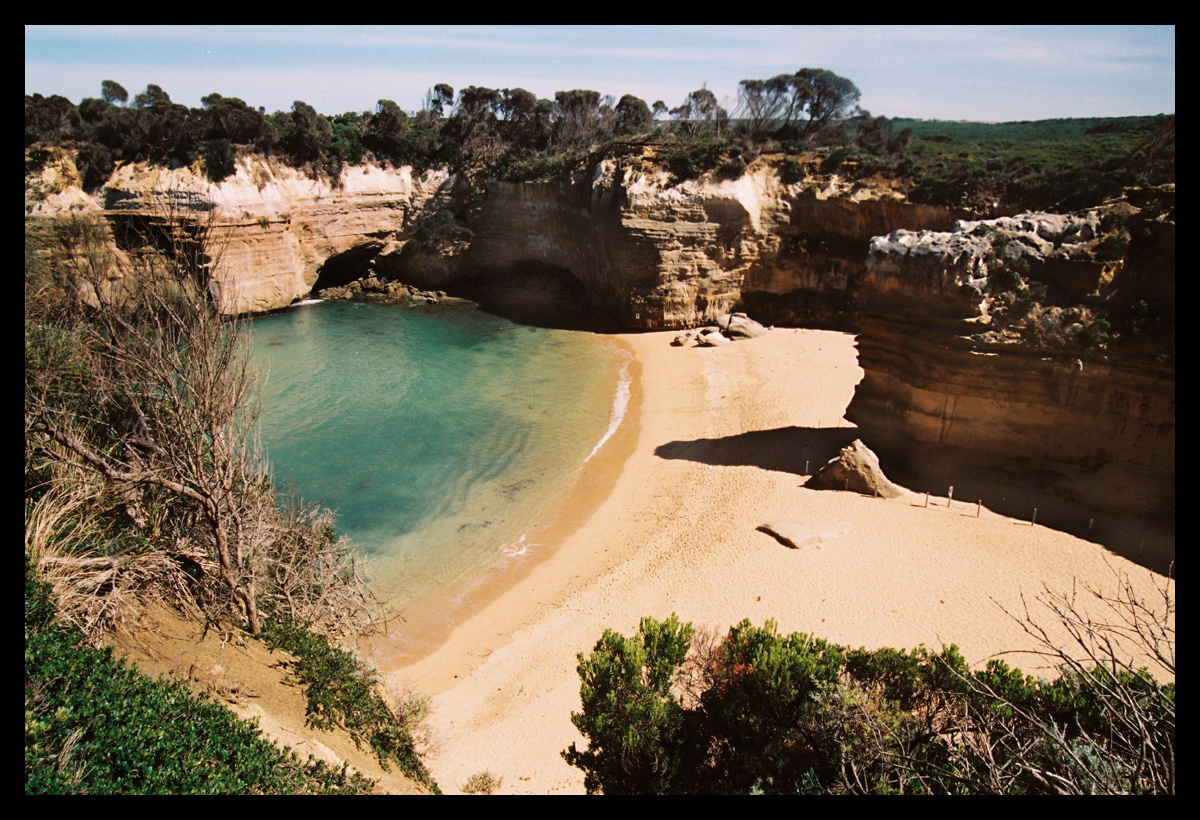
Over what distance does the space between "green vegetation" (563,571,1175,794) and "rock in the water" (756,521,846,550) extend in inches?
226

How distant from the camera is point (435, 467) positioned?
21.5 meters

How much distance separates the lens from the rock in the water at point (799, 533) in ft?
50.9

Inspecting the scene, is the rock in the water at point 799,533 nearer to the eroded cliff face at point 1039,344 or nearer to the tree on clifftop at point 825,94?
the eroded cliff face at point 1039,344

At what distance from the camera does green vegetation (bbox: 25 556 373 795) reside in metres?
5.40

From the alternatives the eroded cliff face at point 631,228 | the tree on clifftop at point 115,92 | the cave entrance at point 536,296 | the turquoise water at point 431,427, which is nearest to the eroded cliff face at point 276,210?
the eroded cliff face at point 631,228

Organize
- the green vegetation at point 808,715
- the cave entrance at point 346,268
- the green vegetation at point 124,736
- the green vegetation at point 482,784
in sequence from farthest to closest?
the cave entrance at point 346,268
the green vegetation at point 482,784
the green vegetation at point 808,715
the green vegetation at point 124,736

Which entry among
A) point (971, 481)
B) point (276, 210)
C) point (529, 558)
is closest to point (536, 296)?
point (276, 210)

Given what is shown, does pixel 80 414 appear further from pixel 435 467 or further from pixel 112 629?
pixel 435 467

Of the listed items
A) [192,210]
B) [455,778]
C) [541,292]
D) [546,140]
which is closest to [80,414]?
[455,778]

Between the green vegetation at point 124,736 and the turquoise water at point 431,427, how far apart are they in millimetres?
7584

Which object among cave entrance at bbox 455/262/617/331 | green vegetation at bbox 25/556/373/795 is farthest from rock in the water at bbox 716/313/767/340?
green vegetation at bbox 25/556/373/795

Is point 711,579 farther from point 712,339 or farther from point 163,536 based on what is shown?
point 712,339

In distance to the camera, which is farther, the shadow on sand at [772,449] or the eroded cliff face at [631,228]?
the eroded cliff face at [631,228]

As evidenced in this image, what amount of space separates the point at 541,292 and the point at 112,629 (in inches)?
1426
